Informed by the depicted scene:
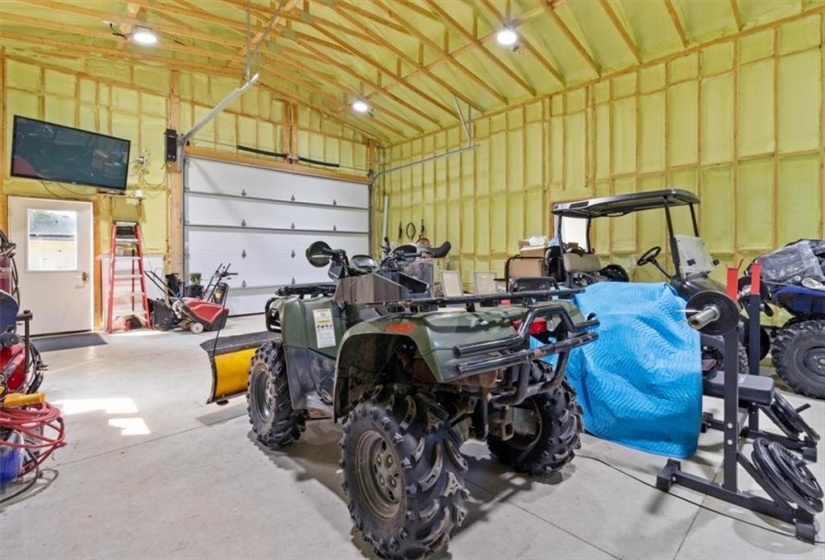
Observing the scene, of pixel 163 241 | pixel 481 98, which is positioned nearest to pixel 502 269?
pixel 481 98

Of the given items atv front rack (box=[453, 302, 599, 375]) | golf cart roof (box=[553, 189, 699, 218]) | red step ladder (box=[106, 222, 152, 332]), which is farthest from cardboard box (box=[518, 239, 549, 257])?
red step ladder (box=[106, 222, 152, 332])

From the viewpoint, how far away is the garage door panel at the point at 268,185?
9.32 m

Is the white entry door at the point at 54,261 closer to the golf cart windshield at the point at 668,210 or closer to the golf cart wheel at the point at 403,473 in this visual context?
the golf cart wheel at the point at 403,473

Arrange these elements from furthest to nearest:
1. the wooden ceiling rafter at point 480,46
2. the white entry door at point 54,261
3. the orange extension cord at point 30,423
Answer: the white entry door at point 54,261, the wooden ceiling rafter at point 480,46, the orange extension cord at point 30,423

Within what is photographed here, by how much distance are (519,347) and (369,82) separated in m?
9.18

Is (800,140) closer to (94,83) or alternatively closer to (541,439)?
(541,439)

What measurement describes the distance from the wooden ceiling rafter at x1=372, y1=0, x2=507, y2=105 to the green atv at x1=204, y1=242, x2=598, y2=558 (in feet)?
20.4

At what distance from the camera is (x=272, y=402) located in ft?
8.83

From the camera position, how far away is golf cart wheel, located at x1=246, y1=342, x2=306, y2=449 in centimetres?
269

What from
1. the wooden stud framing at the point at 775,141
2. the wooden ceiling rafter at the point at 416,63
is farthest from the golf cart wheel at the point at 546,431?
the wooden ceiling rafter at the point at 416,63

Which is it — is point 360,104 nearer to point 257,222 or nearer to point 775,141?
point 257,222

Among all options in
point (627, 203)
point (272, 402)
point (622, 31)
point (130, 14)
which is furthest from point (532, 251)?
point (130, 14)

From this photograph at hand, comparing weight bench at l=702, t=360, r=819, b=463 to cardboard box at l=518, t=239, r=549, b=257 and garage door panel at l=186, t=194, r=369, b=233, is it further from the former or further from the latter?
garage door panel at l=186, t=194, r=369, b=233

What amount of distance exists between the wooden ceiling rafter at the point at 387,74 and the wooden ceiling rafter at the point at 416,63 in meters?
0.47
